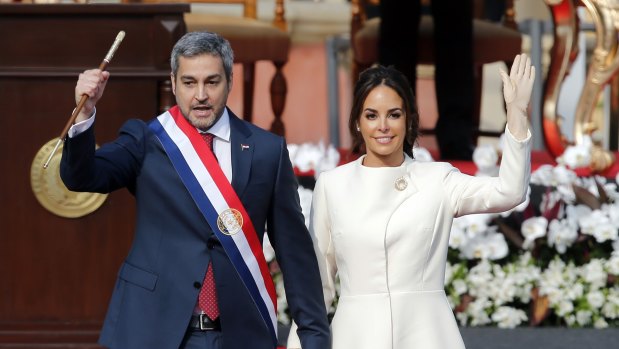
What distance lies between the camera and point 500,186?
3.24m

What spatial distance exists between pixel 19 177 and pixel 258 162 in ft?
3.67

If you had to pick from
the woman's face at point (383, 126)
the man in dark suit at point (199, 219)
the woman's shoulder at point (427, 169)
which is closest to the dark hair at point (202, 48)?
the man in dark suit at point (199, 219)

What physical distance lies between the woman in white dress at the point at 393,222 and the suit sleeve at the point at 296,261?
4 cm

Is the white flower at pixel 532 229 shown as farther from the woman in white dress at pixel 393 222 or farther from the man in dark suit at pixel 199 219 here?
the man in dark suit at pixel 199 219

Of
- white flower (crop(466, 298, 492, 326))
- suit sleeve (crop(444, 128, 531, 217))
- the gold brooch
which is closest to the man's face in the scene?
the gold brooch

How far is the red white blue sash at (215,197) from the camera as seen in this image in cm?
314

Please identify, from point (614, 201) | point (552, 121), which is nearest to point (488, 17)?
point (552, 121)

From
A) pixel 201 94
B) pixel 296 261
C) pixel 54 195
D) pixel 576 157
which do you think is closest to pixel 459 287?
pixel 576 157

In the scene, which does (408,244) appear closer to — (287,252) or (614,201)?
(287,252)

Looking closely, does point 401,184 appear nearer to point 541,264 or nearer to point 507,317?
point 507,317

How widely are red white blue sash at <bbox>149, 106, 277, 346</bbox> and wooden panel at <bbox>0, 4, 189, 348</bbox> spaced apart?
3.02 ft

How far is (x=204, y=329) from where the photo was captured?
314cm

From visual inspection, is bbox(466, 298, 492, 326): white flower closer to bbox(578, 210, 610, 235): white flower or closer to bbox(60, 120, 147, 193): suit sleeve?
bbox(578, 210, 610, 235): white flower

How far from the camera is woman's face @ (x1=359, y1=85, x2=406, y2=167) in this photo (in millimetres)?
3320
